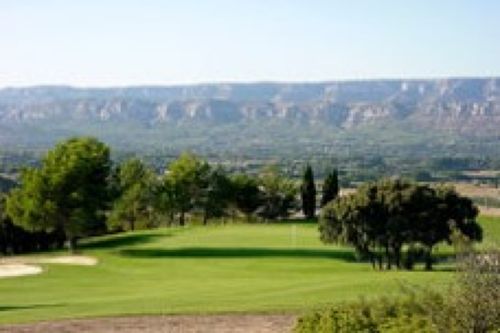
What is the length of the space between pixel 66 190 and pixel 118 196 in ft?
21.0

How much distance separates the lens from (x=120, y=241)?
77.3 meters


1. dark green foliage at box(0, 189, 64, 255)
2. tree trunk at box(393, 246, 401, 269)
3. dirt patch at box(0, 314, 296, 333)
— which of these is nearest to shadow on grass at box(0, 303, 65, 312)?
dirt patch at box(0, 314, 296, 333)

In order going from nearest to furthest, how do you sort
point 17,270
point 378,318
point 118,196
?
point 378,318
point 17,270
point 118,196

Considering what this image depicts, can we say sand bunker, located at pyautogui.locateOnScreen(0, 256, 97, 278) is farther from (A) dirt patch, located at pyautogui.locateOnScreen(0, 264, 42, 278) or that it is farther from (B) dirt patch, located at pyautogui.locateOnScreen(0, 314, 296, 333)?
(B) dirt patch, located at pyautogui.locateOnScreen(0, 314, 296, 333)

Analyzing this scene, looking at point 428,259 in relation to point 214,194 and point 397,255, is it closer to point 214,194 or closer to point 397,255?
point 397,255

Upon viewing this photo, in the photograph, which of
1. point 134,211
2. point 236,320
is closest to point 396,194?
point 236,320

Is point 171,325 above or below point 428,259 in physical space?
above

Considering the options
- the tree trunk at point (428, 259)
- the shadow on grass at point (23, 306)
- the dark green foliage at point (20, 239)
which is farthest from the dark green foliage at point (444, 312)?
the dark green foliage at point (20, 239)

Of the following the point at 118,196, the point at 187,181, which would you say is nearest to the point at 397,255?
the point at 118,196

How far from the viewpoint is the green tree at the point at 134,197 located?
9838 centimetres

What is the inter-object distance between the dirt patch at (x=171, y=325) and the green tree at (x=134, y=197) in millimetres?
62463

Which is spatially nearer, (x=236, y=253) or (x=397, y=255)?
(x=397, y=255)

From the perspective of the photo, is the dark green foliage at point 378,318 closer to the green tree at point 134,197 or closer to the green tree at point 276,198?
the green tree at point 134,197

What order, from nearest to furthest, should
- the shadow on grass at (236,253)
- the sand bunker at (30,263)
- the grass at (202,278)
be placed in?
1. the grass at (202,278)
2. the sand bunker at (30,263)
3. the shadow on grass at (236,253)
